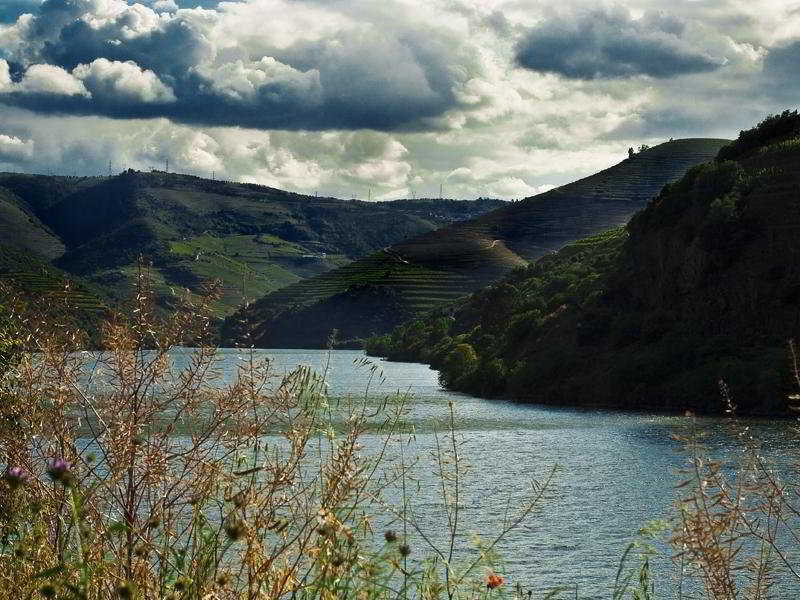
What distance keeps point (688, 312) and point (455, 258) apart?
11134 centimetres

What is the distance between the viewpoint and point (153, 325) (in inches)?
226

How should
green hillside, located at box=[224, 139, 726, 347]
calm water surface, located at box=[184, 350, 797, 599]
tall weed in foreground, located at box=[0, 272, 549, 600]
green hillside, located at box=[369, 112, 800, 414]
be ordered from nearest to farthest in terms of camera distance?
tall weed in foreground, located at box=[0, 272, 549, 600] < calm water surface, located at box=[184, 350, 797, 599] < green hillside, located at box=[369, 112, 800, 414] < green hillside, located at box=[224, 139, 726, 347]

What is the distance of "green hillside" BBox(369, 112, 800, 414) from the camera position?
61500 mm

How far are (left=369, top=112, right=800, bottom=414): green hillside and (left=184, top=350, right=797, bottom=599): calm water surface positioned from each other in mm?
5673

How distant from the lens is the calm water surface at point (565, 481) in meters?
22.9

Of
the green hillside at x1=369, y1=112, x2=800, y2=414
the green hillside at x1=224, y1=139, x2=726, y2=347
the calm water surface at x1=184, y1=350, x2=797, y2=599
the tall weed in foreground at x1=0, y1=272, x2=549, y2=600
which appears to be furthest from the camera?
the green hillside at x1=224, y1=139, x2=726, y2=347

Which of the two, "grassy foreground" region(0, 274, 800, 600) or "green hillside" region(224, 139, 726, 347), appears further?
"green hillside" region(224, 139, 726, 347)

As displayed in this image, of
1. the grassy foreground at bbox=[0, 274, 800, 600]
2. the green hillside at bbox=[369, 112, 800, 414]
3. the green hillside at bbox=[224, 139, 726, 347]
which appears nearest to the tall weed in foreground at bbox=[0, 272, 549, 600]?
the grassy foreground at bbox=[0, 274, 800, 600]

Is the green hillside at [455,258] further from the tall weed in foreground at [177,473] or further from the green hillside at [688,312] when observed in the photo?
the tall weed in foreground at [177,473]

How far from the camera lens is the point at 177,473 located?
5.67 metres

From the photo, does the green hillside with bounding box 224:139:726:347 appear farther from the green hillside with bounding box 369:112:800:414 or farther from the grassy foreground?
the grassy foreground

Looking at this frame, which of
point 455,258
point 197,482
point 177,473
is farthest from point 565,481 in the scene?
point 455,258

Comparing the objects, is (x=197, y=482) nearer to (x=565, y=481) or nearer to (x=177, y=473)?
(x=177, y=473)

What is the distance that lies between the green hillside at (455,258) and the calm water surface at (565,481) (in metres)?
107
